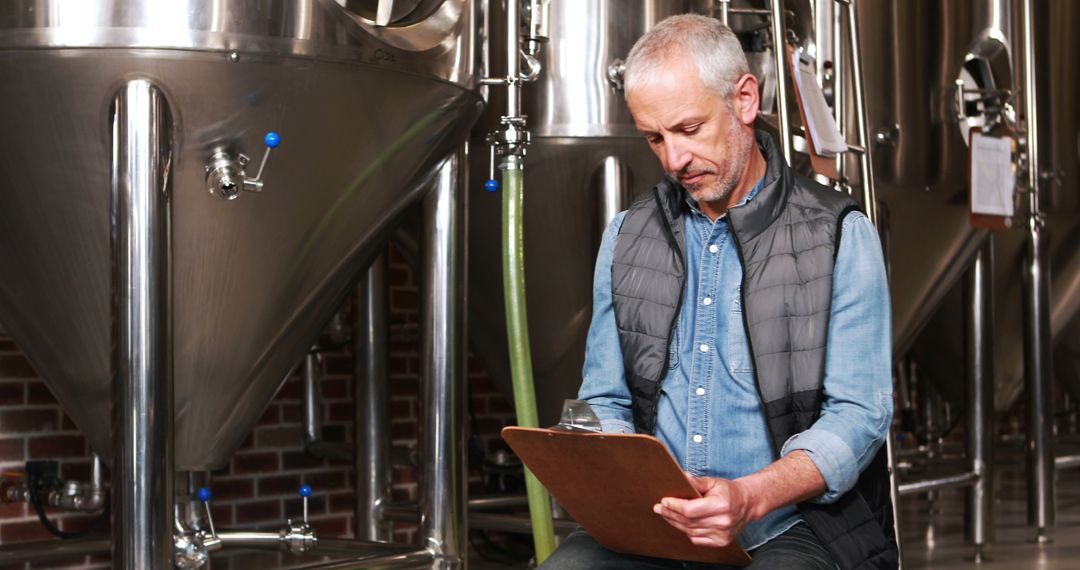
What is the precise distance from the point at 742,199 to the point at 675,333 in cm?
17

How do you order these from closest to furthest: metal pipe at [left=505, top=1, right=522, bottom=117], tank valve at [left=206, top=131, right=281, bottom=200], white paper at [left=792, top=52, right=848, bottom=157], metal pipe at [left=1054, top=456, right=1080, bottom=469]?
tank valve at [left=206, top=131, right=281, bottom=200] → white paper at [left=792, top=52, right=848, bottom=157] → metal pipe at [left=505, top=1, right=522, bottom=117] → metal pipe at [left=1054, top=456, right=1080, bottom=469]

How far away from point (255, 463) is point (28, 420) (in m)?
0.58

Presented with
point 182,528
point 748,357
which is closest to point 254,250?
point 182,528

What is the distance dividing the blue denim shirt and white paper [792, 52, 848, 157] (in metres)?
0.55

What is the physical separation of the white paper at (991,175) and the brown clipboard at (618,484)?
1913 mm

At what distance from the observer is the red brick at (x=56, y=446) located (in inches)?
111

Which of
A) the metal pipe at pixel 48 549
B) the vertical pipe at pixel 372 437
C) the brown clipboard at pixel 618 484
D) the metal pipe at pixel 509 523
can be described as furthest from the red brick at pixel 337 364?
the brown clipboard at pixel 618 484

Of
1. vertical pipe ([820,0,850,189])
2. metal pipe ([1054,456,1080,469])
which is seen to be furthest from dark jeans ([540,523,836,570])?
metal pipe ([1054,456,1080,469])

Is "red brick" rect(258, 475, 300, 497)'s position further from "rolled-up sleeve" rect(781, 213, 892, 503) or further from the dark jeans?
"rolled-up sleeve" rect(781, 213, 892, 503)

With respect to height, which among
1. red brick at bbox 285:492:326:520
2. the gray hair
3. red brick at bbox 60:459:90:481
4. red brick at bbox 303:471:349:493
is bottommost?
red brick at bbox 285:492:326:520

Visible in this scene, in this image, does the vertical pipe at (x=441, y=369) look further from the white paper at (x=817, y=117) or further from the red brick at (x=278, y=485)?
the red brick at (x=278, y=485)

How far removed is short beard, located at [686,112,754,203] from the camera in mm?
1509

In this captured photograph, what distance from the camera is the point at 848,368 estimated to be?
1.44 metres

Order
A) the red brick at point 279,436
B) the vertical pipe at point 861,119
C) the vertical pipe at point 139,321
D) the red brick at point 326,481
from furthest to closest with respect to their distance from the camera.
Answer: the red brick at point 326,481, the red brick at point 279,436, the vertical pipe at point 861,119, the vertical pipe at point 139,321
